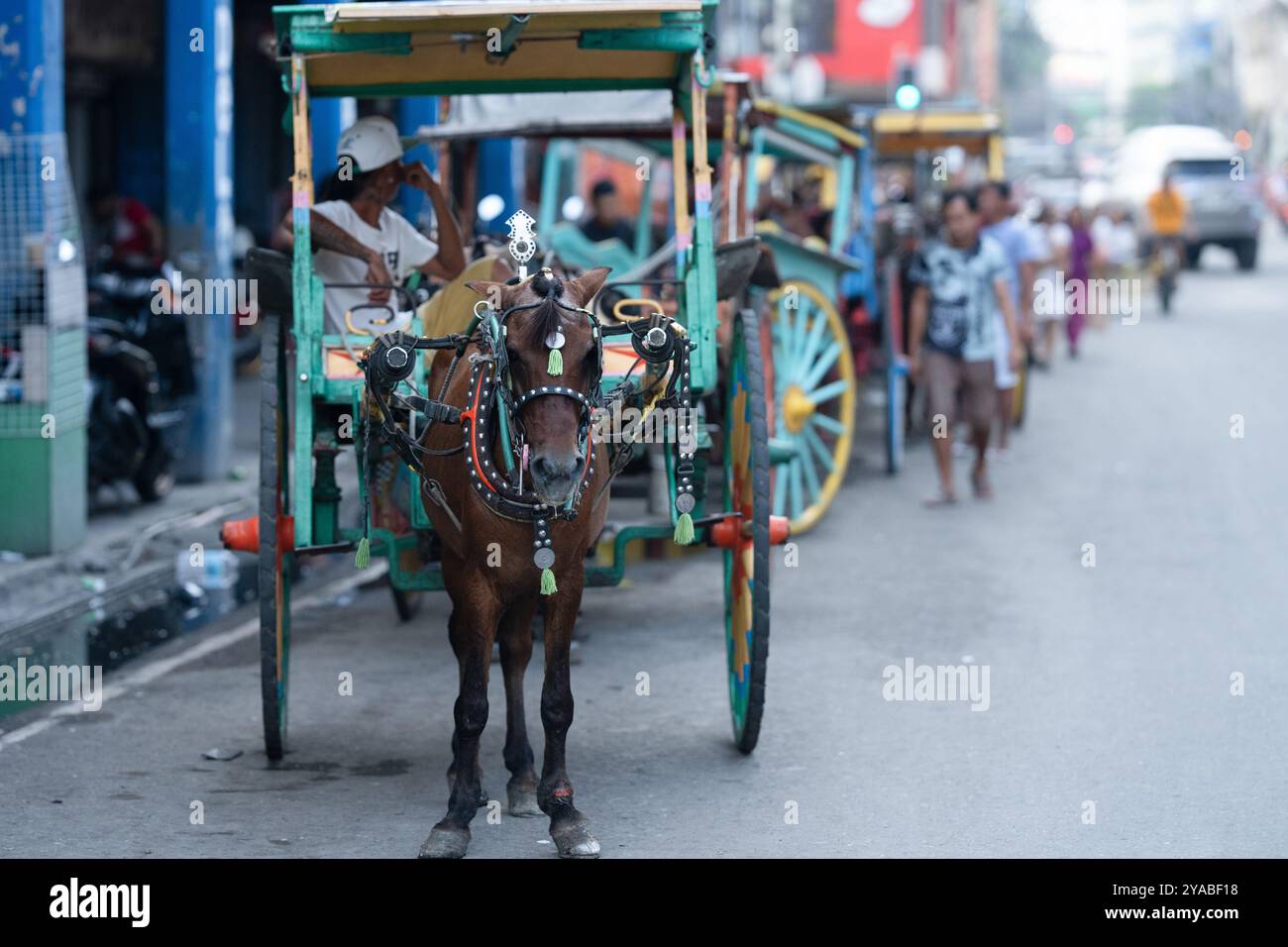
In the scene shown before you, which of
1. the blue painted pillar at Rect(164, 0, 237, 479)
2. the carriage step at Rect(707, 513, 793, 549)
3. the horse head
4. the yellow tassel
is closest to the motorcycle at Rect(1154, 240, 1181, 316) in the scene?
the blue painted pillar at Rect(164, 0, 237, 479)

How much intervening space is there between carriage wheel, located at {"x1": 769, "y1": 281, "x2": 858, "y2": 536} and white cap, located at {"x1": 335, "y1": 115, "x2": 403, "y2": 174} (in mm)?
4100

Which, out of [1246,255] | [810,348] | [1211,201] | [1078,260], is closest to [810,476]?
[810,348]

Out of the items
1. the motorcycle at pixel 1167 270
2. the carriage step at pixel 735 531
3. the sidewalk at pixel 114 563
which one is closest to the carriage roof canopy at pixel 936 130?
the sidewalk at pixel 114 563

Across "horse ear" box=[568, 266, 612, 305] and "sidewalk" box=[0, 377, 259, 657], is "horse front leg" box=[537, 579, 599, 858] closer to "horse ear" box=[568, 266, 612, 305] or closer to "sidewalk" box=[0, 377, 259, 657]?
"horse ear" box=[568, 266, 612, 305]

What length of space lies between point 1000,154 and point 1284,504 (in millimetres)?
5689

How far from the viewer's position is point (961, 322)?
12.8 m

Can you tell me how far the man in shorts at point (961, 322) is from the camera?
12.8m

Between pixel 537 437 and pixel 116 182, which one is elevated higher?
pixel 116 182

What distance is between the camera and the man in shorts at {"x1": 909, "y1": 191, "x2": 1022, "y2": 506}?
41.9ft

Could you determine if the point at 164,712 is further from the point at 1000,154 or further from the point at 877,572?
the point at 1000,154

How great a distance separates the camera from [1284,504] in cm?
1261

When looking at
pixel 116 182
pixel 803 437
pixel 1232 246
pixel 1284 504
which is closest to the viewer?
pixel 803 437
